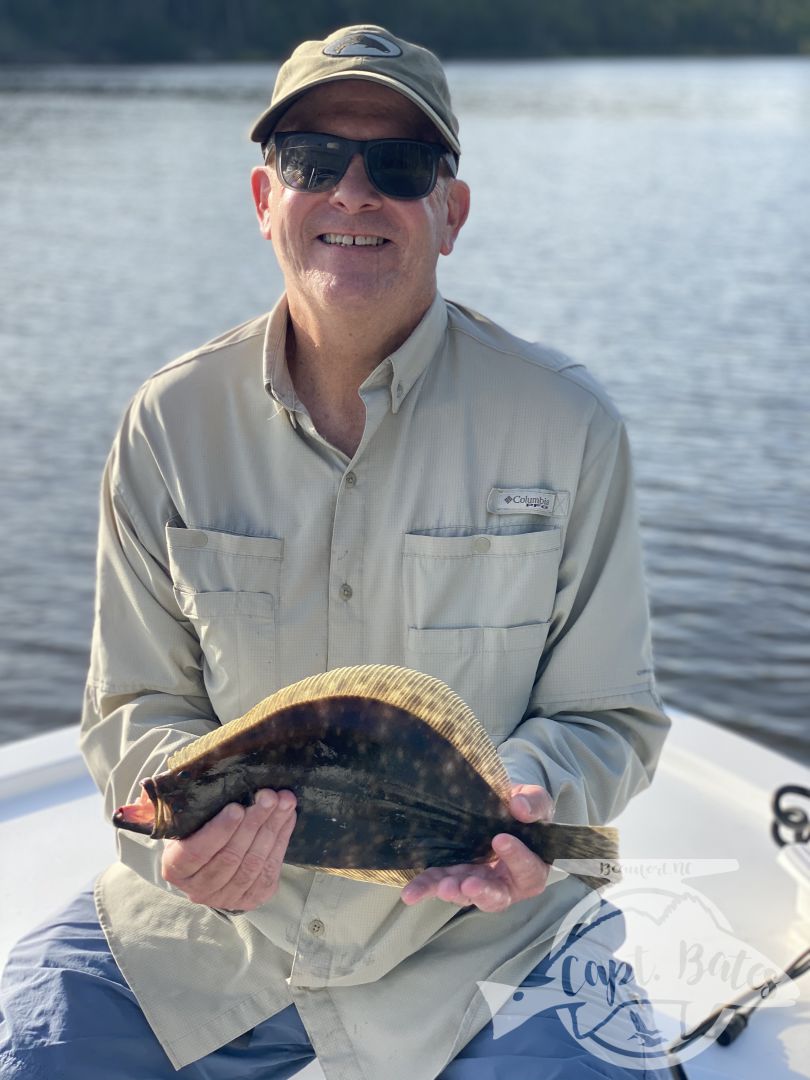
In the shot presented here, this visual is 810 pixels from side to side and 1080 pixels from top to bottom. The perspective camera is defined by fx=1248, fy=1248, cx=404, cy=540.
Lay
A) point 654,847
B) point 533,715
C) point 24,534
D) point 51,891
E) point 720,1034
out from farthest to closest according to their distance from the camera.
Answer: point 24,534 → point 654,847 → point 51,891 → point 720,1034 → point 533,715

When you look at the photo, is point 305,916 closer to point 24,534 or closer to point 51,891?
point 51,891

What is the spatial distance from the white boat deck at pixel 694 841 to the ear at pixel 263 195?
2.12 meters

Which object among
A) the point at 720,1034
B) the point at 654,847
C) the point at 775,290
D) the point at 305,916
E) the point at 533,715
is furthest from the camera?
the point at 775,290

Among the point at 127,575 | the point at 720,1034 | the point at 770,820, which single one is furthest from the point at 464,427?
the point at 770,820

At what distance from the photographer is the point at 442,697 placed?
2.45m

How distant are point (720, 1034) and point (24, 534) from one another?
9438mm

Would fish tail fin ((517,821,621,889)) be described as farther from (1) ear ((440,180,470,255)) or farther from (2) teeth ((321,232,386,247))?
(1) ear ((440,180,470,255))

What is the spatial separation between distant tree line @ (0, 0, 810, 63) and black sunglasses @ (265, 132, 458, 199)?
253ft

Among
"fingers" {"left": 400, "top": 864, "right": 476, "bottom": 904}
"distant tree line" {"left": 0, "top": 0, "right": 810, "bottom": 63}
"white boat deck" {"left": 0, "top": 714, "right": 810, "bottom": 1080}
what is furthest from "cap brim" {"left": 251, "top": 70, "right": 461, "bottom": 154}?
"distant tree line" {"left": 0, "top": 0, "right": 810, "bottom": 63}

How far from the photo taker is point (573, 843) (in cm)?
241

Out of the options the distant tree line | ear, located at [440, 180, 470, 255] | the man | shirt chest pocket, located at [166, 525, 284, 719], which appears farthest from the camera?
the distant tree line

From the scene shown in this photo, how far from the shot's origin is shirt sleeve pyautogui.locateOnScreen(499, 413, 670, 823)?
114 inches

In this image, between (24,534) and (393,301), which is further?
(24,534)

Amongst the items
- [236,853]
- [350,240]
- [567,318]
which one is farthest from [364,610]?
[567,318]
